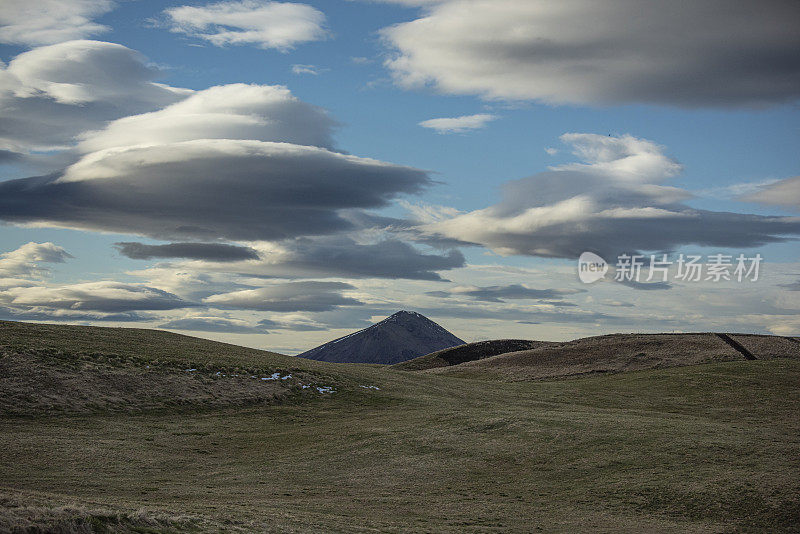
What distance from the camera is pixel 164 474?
121ft

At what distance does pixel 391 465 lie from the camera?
3966cm

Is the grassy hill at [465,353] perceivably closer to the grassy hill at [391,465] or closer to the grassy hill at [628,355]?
the grassy hill at [628,355]

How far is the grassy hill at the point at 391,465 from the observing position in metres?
27.3

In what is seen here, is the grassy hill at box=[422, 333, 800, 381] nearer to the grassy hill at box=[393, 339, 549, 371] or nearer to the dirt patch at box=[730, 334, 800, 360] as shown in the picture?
the dirt patch at box=[730, 334, 800, 360]

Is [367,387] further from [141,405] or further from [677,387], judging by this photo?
[677,387]

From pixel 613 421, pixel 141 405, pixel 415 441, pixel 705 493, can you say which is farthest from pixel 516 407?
pixel 141 405

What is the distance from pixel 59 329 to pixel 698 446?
77.2m

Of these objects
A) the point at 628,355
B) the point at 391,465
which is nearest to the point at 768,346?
the point at 628,355

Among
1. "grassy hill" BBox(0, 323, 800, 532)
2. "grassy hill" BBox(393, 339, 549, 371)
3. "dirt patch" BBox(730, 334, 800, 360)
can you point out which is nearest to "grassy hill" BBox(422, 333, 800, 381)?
"dirt patch" BBox(730, 334, 800, 360)

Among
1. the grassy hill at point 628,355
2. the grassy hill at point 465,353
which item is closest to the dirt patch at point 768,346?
the grassy hill at point 628,355

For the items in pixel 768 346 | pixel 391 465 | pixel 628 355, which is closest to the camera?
pixel 391 465

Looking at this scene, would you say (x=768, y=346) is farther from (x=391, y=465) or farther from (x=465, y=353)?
(x=391, y=465)

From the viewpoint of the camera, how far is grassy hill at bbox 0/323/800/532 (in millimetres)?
27297

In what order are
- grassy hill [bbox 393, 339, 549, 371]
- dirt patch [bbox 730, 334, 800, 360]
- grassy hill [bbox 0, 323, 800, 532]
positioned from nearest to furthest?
grassy hill [bbox 0, 323, 800, 532]
dirt patch [bbox 730, 334, 800, 360]
grassy hill [bbox 393, 339, 549, 371]
